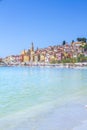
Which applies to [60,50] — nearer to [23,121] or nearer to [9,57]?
[9,57]

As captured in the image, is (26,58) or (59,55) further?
(26,58)

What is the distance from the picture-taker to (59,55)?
7544 cm

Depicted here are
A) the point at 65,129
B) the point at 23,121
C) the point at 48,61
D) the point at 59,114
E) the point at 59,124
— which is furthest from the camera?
the point at 48,61

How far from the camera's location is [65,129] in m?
3.36

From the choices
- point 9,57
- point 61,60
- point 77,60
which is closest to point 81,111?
point 77,60

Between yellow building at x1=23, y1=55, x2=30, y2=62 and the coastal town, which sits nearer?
the coastal town

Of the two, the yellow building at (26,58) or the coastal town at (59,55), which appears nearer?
the coastal town at (59,55)

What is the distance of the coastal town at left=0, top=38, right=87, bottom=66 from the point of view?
7075 cm

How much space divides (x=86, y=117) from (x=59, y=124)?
404mm

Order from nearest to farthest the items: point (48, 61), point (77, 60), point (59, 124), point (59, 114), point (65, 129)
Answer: point (65, 129), point (59, 124), point (59, 114), point (77, 60), point (48, 61)

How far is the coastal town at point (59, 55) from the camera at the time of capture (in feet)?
232

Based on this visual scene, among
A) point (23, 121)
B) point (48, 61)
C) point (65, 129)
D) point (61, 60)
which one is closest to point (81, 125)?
point (65, 129)

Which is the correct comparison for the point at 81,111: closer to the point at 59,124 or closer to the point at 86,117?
the point at 86,117

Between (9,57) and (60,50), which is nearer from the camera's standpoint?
(60,50)
